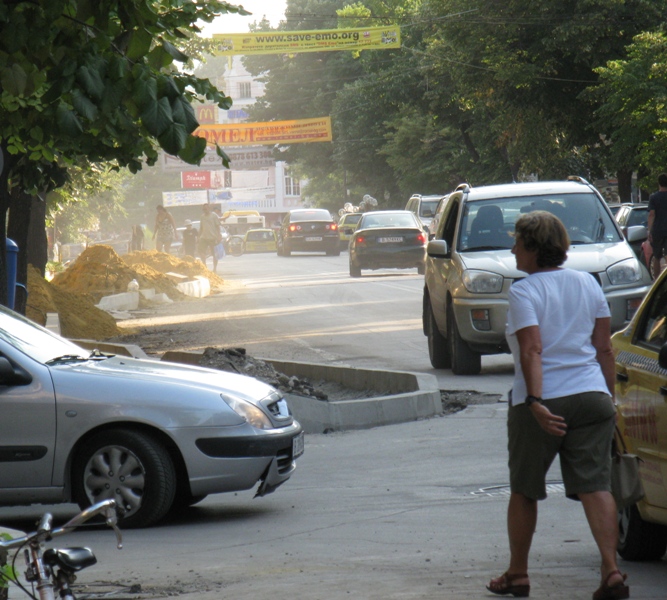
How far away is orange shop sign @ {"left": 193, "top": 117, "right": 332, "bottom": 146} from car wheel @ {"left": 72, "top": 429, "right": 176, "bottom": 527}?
57294mm

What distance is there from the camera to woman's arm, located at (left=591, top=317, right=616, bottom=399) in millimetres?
4977

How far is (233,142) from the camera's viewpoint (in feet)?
214

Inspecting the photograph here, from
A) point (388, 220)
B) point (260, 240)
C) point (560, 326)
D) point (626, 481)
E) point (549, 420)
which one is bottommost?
point (260, 240)

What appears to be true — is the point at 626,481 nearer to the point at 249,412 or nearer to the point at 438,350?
the point at 249,412

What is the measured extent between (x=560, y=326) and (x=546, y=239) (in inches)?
13.6

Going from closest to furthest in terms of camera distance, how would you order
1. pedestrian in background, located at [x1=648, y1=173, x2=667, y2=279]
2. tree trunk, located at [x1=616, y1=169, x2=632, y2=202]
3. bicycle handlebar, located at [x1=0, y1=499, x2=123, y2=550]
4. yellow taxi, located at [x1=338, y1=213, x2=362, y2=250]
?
bicycle handlebar, located at [x1=0, y1=499, x2=123, y2=550] < pedestrian in background, located at [x1=648, y1=173, x2=667, y2=279] < tree trunk, located at [x1=616, y1=169, x2=632, y2=202] < yellow taxi, located at [x1=338, y1=213, x2=362, y2=250]

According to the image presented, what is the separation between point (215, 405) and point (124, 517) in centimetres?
78

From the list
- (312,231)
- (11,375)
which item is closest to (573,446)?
(11,375)

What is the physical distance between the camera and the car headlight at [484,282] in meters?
12.2

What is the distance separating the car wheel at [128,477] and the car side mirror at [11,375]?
51cm

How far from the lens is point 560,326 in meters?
4.92

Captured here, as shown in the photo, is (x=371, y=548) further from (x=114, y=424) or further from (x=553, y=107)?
(x=553, y=107)

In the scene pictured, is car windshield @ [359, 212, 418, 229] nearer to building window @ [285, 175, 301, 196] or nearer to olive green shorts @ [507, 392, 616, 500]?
olive green shorts @ [507, 392, 616, 500]

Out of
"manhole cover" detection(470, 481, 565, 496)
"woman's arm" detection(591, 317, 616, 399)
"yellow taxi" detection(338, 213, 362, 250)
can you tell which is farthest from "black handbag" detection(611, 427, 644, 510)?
"yellow taxi" detection(338, 213, 362, 250)
